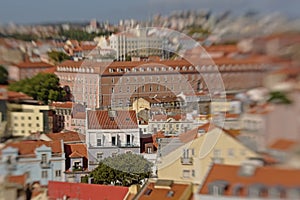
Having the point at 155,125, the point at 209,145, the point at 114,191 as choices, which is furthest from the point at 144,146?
the point at 209,145

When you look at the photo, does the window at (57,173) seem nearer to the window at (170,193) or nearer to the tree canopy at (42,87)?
the tree canopy at (42,87)

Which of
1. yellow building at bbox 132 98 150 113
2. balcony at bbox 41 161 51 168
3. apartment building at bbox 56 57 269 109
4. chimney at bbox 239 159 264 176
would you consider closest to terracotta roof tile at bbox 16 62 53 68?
apartment building at bbox 56 57 269 109

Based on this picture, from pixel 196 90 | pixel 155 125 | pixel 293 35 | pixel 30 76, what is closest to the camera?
pixel 293 35

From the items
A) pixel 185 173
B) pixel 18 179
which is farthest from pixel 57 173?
pixel 185 173

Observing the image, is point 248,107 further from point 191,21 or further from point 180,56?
point 180,56

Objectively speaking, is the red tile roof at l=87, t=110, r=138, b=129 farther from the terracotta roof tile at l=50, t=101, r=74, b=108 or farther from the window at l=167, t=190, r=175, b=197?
the window at l=167, t=190, r=175, b=197

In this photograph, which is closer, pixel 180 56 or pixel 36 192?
pixel 36 192
